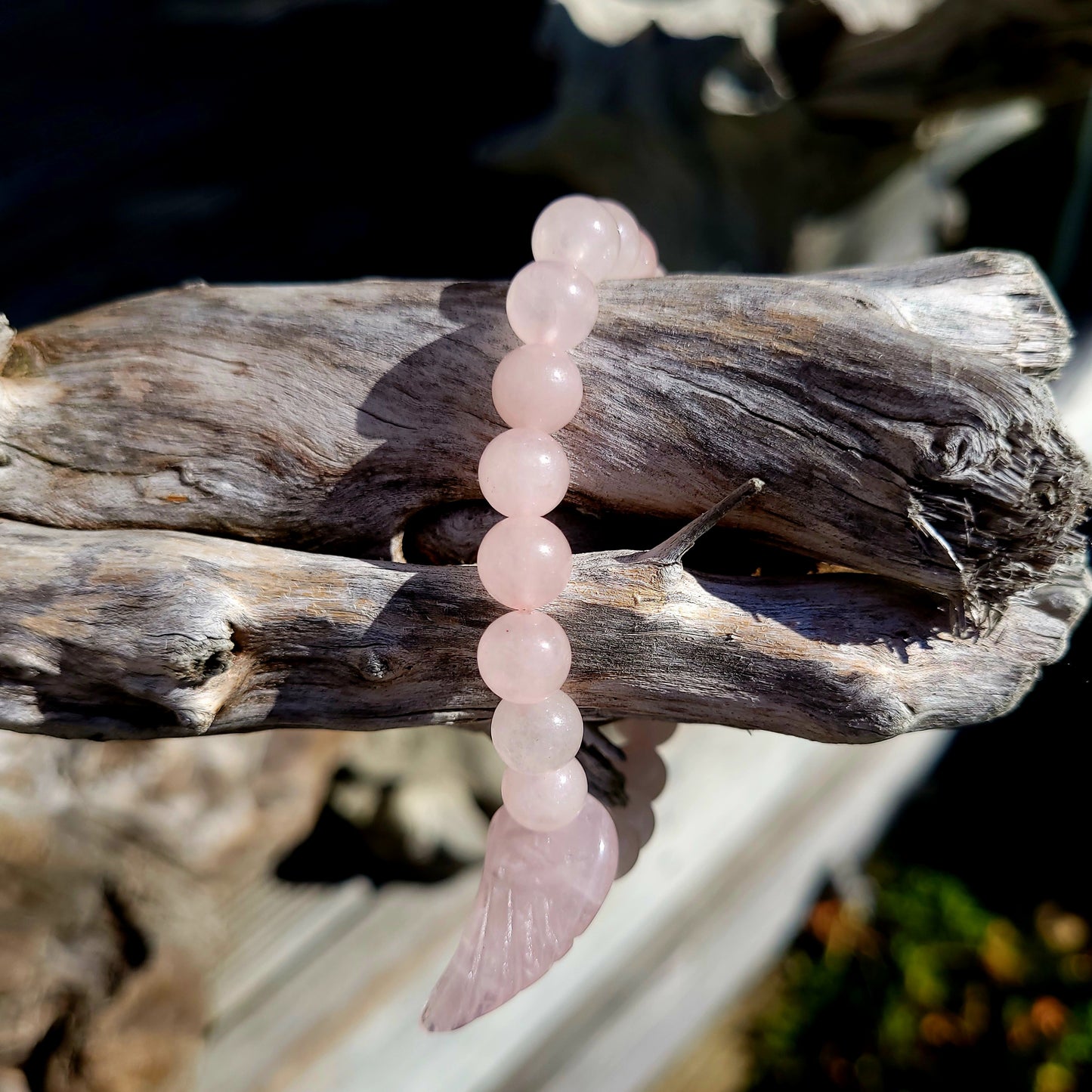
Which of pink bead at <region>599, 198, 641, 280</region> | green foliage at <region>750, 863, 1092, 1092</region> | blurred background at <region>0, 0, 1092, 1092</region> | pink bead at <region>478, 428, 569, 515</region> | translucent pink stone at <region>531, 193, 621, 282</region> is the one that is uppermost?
translucent pink stone at <region>531, 193, 621, 282</region>

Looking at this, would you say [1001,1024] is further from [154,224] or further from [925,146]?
[154,224]

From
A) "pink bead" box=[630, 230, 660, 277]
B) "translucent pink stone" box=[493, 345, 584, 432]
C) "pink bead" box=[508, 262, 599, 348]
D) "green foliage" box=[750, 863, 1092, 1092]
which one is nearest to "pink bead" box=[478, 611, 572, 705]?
"translucent pink stone" box=[493, 345, 584, 432]

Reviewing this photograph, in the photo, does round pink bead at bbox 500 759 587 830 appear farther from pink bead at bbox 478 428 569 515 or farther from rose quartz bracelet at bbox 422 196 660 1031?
pink bead at bbox 478 428 569 515

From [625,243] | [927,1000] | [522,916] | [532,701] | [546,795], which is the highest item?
[625,243]

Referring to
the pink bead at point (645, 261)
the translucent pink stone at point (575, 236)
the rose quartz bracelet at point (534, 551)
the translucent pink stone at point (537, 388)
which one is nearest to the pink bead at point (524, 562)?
the rose quartz bracelet at point (534, 551)

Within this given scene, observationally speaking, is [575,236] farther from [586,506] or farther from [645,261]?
[586,506]

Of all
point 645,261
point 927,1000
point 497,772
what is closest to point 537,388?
point 645,261
